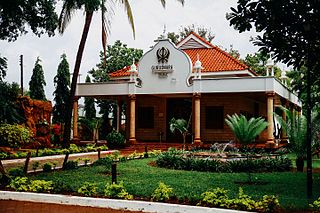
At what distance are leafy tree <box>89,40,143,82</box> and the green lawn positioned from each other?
22705 mm

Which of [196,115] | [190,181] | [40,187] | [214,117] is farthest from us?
[214,117]

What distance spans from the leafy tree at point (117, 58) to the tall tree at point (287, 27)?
28304 millimetres

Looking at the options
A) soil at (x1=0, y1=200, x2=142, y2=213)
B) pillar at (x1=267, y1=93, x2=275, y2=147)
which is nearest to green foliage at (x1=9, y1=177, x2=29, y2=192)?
soil at (x1=0, y1=200, x2=142, y2=213)

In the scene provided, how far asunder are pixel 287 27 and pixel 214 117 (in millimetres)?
17647

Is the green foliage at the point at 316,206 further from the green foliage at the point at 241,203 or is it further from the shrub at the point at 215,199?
the shrub at the point at 215,199

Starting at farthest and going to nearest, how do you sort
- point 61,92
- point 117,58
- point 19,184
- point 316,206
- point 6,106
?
point 117,58
point 61,92
point 6,106
point 19,184
point 316,206

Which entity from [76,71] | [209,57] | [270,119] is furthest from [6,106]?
[209,57]

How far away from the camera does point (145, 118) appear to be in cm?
2794

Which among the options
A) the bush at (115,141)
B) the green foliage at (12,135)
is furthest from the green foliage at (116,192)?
the bush at (115,141)

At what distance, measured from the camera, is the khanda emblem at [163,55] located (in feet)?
80.2

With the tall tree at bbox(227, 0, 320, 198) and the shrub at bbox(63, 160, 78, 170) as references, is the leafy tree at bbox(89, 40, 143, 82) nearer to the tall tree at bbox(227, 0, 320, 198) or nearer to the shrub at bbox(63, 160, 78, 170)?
the shrub at bbox(63, 160, 78, 170)

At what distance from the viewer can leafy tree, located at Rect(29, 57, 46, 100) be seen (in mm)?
33094

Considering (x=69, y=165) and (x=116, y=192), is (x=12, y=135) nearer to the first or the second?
(x=69, y=165)

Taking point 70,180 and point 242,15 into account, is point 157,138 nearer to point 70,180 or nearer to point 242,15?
point 70,180
